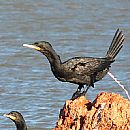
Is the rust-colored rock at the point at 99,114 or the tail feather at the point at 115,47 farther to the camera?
the tail feather at the point at 115,47

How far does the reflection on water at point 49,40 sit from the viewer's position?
13.6 metres

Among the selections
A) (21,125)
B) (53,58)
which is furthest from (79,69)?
(21,125)

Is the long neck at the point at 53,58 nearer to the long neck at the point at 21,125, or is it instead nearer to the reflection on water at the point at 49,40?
the long neck at the point at 21,125

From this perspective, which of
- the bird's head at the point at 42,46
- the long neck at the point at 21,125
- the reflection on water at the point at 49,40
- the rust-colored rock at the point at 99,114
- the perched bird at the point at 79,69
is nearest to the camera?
the rust-colored rock at the point at 99,114

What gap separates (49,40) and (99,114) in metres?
8.35

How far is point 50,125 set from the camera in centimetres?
1292

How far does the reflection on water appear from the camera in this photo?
13.6m

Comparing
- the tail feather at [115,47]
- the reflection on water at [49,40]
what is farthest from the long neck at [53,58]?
the reflection on water at [49,40]

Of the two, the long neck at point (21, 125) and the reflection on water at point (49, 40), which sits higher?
the reflection on water at point (49, 40)

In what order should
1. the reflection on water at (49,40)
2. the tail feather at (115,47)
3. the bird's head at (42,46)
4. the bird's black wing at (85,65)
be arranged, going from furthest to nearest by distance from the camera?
1. the reflection on water at (49,40)
2. the tail feather at (115,47)
3. the bird's black wing at (85,65)
4. the bird's head at (42,46)

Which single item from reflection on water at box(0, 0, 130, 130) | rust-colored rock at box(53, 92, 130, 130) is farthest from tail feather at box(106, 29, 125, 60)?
reflection on water at box(0, 0, 130, 130)

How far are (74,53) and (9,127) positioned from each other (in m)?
3.40

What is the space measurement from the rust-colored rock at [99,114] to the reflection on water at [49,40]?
4239 mm

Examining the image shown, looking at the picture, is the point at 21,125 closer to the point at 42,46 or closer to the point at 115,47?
the point at 42,46
